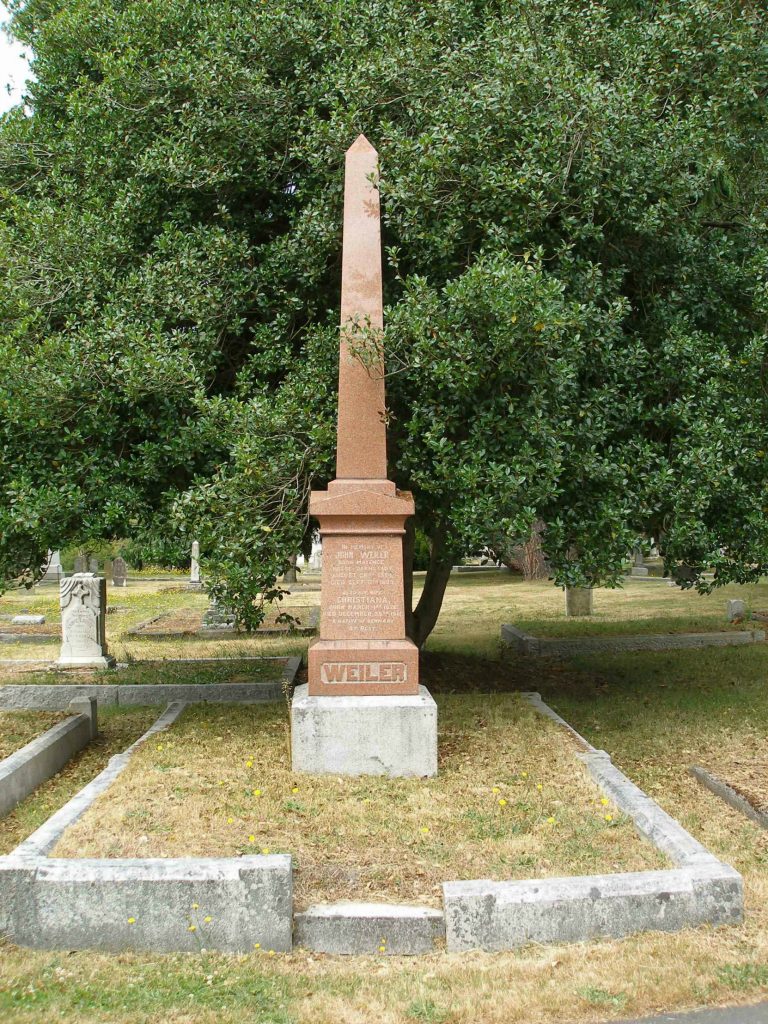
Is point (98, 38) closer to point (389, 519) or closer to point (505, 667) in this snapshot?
point (389, 519)

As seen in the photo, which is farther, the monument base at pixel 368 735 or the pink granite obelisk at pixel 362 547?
the pink granite obelisk at pixel 362 547

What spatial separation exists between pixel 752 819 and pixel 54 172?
28.9 feet

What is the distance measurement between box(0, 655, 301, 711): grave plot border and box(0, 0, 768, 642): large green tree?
250 centimetres

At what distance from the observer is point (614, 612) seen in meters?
19.1

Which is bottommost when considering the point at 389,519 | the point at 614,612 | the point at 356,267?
the point at 614,612

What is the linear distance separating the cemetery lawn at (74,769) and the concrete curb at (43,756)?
6cm

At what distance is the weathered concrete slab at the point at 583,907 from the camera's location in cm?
430

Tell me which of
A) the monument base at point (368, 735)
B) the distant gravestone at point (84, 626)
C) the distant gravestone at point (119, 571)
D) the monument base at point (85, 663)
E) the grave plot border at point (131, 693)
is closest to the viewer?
the monument base at point (368, 735)

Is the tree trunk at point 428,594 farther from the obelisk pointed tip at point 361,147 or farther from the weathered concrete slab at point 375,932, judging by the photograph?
the weathered concrete slab at point 375,932

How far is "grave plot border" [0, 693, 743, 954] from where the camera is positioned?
4.32 meters

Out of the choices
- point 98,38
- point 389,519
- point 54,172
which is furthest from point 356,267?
point 98,38

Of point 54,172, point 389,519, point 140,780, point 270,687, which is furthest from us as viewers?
point 270,687

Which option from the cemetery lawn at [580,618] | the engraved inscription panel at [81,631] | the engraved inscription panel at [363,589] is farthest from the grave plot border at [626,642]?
the engraved inscription panel at [363,589]

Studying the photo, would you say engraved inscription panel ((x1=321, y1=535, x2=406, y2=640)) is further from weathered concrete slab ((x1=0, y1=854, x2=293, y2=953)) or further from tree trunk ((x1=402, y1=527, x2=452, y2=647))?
tree trunk ((x1=402, y1=527, x2=452, y2=647))
